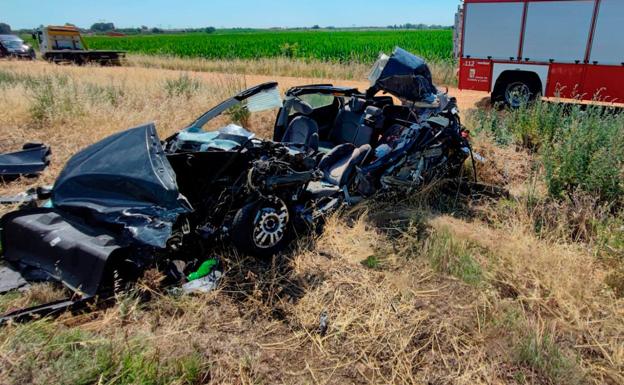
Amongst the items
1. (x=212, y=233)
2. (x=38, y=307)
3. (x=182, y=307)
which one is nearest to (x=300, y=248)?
(x=212, y=233)

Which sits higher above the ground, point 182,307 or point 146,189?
point 146,189

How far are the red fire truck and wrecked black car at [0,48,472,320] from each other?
5937mm

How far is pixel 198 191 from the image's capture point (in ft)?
13.3

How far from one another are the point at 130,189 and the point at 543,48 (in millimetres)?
11580

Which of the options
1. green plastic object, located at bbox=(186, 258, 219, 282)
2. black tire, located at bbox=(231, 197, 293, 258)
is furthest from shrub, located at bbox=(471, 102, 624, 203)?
green plastic object, located at bbox=(186, 258, 219, 282)

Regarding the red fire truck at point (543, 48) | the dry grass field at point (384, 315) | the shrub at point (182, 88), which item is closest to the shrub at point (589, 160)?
the dry grass field at point (384, 315)

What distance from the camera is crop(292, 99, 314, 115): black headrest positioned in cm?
577

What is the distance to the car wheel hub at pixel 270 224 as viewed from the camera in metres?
3.83

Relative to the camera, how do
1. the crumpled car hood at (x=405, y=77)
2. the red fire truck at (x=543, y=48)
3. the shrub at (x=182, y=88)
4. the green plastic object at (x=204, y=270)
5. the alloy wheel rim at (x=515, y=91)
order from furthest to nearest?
the alloy wheel rim at (x=515, y=91)
the shrub at (x=182, y=88)
the red fire truck at (x=543, y=48)
the crumpled car hood at (x=405, y=77)
the green plastic object at (x=204, y=270)

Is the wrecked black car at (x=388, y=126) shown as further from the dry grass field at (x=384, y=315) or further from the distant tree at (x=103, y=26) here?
the distant tree at (x=103, y=26)

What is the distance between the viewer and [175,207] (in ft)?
11.1

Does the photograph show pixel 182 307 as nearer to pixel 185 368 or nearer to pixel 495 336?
pixel 185 368

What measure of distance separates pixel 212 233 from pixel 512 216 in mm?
3297

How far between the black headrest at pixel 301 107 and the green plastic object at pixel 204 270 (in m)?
2.67
